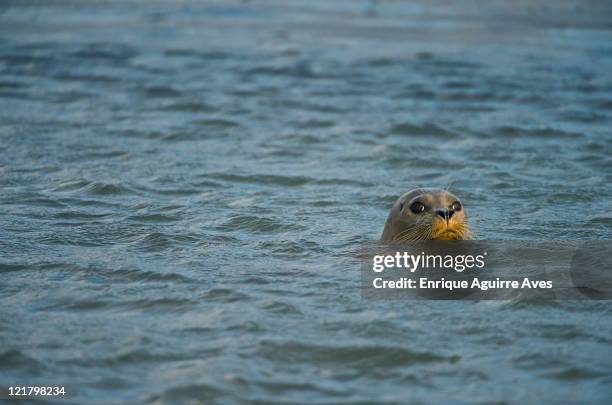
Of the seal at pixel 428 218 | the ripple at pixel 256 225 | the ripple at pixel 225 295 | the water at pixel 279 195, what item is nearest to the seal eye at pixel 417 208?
the seal at pixel 428 218

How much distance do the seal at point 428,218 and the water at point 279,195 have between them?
1.41 ft

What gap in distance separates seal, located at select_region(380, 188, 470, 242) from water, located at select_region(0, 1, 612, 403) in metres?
0.43

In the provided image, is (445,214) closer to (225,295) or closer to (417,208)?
(417,208)

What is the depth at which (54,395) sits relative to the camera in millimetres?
4938

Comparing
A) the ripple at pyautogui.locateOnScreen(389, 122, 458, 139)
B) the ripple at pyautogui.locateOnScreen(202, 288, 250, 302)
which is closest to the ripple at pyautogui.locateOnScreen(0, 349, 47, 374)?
the ripple at pyautogui.locateOnScreen(202, 288, 250, 302)

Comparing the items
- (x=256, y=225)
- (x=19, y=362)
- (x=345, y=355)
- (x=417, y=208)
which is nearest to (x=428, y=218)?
(x=417, y=208)

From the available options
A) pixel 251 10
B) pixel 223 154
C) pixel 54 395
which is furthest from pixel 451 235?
pixel 251 10

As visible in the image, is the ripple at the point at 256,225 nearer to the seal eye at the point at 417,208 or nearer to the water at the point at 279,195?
the water at the point at 279,195

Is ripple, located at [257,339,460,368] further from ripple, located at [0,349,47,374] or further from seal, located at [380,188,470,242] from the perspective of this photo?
seal, located at [380,188,470,242]

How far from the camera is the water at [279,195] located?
530 centimetres

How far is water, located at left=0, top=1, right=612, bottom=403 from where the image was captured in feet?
17.4

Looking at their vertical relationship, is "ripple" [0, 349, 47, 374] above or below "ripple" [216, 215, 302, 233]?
below

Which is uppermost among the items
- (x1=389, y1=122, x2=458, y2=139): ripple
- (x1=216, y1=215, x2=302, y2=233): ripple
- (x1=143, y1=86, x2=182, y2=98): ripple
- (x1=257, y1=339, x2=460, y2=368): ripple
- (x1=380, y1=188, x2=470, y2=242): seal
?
(x1=143, y1=86, x2=182, y2=98): ripple

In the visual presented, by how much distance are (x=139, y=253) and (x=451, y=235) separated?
2.07m
